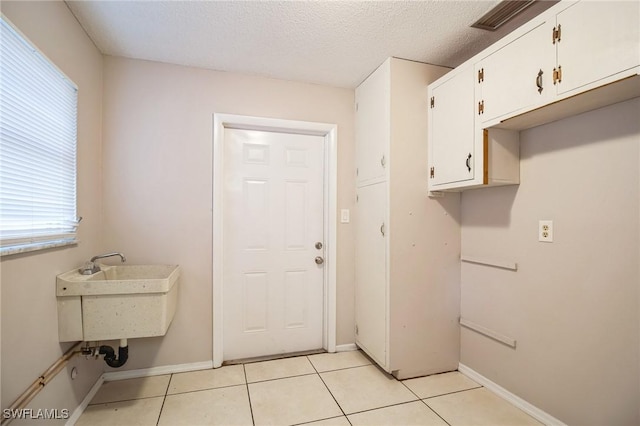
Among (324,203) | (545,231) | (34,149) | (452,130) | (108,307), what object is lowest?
(108,307)

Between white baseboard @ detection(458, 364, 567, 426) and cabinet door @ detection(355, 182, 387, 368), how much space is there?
27.1 inches

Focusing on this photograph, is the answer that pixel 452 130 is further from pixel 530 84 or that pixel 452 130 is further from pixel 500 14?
pixel 500 14

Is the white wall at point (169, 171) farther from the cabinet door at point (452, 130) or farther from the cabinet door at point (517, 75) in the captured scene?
the cabinet door at point (517, 75)

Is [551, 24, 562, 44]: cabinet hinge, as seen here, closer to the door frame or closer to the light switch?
the door frame

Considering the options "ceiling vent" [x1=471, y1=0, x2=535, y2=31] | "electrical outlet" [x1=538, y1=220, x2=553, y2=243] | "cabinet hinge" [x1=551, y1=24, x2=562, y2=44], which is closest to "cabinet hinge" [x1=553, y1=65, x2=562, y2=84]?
"cabinet hinge" [x1=551, y1=24, x2=562, y2=44]

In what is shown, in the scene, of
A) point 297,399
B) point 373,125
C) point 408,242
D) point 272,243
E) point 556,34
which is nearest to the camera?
point 556,34

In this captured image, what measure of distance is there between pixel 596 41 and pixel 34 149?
2663 millimetres

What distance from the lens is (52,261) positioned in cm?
163

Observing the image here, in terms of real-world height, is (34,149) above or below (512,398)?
above

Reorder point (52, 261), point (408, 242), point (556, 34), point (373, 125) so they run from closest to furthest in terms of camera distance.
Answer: point (556, 34) < point (52, 261) < point (408, 242) < point (373, 125)

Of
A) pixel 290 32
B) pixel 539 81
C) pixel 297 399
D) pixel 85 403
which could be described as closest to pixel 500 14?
pixel 539 81

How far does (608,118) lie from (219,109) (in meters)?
2.56

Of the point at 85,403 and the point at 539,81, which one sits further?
the point at 85,403

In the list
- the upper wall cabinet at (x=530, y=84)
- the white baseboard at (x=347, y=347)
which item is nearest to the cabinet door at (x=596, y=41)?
the upper wall cabinet at (x=530, y=84)
